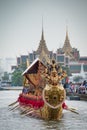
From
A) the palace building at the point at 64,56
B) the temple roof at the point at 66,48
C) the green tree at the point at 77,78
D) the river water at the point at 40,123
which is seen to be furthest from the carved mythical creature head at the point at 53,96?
the temple roof at the point at 66,48

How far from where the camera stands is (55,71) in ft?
86.6

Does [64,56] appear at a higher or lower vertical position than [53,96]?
higher

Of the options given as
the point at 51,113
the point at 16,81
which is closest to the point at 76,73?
the point at 16,81

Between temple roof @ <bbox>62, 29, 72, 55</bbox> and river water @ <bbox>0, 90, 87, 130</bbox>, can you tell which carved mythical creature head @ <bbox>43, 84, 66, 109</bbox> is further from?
temple roof @ <bbox>62, 29, 72, 55</bbox>

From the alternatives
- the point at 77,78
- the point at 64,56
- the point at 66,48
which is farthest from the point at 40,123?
the point at 66,48

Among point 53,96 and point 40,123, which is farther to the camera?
point 40,123

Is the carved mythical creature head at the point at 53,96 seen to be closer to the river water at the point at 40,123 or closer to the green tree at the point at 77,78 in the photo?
the river water at the point at 40,123

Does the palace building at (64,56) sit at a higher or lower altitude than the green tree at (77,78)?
higher

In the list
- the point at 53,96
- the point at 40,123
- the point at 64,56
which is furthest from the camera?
the point at 64,56

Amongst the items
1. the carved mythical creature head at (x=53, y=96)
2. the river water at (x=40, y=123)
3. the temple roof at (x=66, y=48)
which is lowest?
the river water at (x=40, y=123)

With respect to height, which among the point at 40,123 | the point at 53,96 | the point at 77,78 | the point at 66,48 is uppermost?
the point at 66,48

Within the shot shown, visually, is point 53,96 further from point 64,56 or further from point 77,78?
point 64,56

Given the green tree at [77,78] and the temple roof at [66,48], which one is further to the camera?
the temple roof at [66,48]

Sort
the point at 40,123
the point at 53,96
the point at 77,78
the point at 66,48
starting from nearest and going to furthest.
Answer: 1. the point at 53,96
2. the point at 40,123
3. the point at 77,78
4. the point at 66,48
